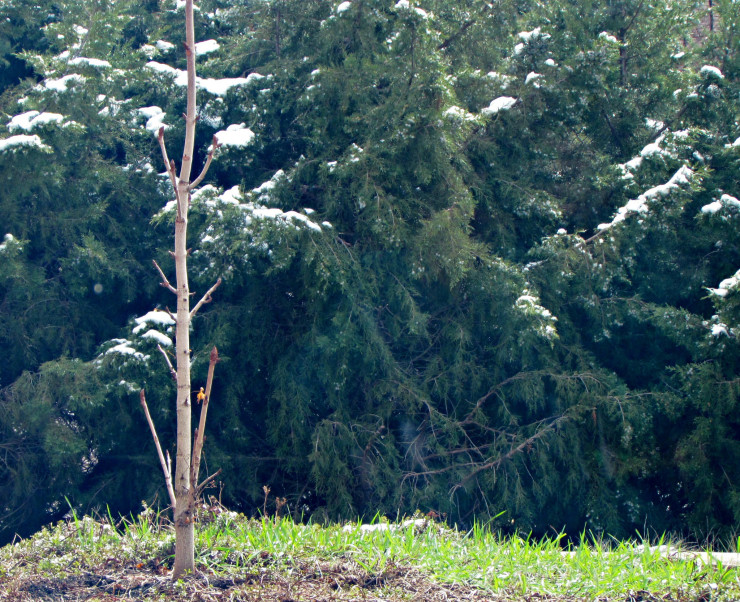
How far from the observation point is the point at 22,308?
823 cm

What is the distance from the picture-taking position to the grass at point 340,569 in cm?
302

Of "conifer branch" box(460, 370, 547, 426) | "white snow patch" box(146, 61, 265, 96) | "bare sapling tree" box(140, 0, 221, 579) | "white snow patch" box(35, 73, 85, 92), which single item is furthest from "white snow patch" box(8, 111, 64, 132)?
"conifer branch" box(460, 370, 547, 426)

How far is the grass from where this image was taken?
9.89 feet

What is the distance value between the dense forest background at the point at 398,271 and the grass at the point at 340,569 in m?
3.27

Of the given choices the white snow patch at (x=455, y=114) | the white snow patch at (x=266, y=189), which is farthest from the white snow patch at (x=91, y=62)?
the white snow patch at (x=455, y=114)

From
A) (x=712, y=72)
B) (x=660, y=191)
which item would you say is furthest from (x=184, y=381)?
(x=712, y=72)

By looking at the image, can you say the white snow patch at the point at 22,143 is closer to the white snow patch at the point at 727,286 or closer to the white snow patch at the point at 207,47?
the white snow patch at the point at 207,47

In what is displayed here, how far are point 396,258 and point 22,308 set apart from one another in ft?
14.4

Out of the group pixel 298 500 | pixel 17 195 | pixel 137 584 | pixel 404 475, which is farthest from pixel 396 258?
pixel 137 584

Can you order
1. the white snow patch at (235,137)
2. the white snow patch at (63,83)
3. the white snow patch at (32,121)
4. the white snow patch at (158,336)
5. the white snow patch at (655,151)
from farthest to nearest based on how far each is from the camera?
the white snow patch at (63,83)
the white snow patch at (655,151)
the white snow patch at (235,137)
the white snow patch at (32,121)
the white snow patch at (158,336)

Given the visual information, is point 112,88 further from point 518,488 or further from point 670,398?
point 670,398

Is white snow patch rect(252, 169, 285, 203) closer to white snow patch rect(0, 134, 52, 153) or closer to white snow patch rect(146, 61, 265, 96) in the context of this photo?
white snow patch rect(146, 61, 265, 96)

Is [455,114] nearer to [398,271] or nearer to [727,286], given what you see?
[398,271]

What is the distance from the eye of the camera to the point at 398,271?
7.59 m
